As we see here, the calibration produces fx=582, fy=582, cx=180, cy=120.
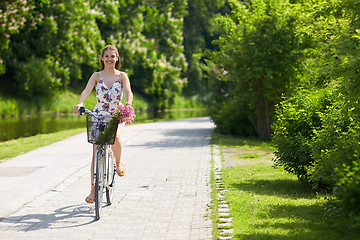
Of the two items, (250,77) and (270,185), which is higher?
(250,77)

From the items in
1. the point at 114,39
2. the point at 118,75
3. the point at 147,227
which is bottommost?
the point at 147,227

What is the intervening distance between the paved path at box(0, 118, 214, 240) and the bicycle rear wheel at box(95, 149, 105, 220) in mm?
152

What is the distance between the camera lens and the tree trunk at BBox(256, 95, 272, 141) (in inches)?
687

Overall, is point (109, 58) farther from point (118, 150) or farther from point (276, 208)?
point (276, 208)

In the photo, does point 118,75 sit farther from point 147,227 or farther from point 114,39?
point 114,39

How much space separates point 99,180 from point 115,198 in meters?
1.14

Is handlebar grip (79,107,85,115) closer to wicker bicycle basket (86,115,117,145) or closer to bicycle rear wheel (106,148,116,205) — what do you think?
wicker bicycle basket (86,115,117,145)

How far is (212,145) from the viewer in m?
14.9

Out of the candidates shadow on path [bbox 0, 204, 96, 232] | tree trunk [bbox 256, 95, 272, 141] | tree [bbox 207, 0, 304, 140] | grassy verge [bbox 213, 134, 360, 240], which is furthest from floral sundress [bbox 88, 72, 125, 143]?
tree trunk [bbox 256, 95, 272, 141]

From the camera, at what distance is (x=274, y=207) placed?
6.96 metres

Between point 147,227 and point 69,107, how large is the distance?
3077 cm

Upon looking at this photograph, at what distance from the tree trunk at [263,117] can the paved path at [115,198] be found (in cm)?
450

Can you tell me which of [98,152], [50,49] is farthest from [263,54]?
[50,49]

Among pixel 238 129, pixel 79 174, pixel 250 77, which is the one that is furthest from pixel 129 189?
pixel 238 129
